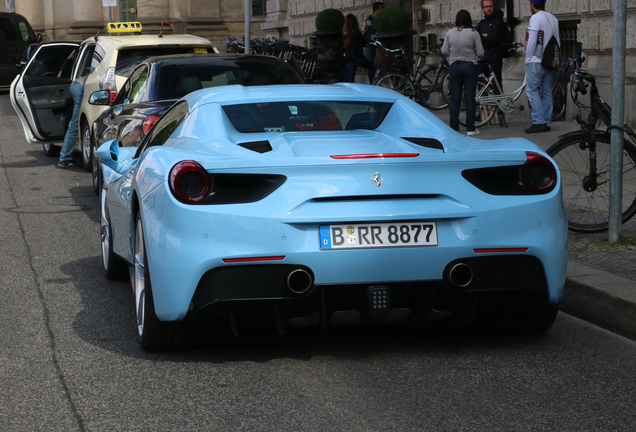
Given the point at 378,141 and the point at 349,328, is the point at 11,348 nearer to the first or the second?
the point at 349,328

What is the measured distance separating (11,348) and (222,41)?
4145 centimetres

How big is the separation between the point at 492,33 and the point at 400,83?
322 centimetres

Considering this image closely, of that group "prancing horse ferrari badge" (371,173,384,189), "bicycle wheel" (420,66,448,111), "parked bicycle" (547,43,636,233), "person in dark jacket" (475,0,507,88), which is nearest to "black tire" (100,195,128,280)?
"prancing horse ferrari badge" (371,173,384,189)

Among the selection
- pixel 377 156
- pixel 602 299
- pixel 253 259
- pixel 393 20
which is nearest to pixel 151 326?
pixel 253 259

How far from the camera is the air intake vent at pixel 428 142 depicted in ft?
16.2

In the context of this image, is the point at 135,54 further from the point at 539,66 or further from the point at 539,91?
the point at 539,91

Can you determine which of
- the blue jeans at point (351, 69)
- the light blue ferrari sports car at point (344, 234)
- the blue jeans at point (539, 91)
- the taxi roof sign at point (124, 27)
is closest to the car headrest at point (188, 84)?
the light blue ferrari sports car at point (344, 234)

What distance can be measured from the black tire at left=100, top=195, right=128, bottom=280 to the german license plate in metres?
2.54

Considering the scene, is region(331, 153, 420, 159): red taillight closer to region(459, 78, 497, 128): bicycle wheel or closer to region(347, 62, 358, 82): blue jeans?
region(459, 78, 497, 128): bicycle wheel

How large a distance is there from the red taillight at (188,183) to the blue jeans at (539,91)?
10680 millimetres

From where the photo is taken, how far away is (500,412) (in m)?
4.13

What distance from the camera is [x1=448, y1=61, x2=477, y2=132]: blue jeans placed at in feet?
47.6

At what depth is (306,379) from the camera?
15.1ft

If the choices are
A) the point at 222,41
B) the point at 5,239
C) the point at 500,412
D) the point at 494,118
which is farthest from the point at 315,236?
the point at 222,41
